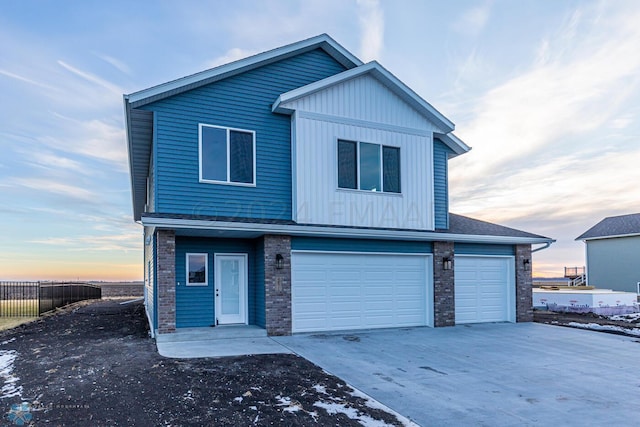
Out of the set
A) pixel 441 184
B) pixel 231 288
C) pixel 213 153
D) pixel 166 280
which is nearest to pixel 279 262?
pixel 231 288

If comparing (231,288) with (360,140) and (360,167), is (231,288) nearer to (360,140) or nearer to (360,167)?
(360,167)

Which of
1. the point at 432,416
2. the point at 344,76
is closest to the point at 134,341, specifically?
the point at 432,416

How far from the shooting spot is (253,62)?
11.5 m

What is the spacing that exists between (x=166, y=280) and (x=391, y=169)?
701 cm

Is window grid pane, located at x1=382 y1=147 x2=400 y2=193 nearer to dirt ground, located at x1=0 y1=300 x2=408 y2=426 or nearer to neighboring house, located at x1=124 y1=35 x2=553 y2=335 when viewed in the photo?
neighboring house, located at x1=124 y1=35 x2=553 y2=335

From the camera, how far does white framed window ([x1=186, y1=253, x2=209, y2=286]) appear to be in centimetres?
1092

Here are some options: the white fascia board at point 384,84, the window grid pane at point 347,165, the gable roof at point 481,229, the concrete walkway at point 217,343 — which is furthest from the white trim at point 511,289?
the concrete walkway at point 217,343

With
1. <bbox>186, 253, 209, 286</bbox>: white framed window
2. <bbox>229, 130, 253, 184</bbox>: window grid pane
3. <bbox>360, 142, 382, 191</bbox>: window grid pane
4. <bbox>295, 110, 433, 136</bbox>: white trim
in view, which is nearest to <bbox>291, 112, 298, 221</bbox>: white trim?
<bbox>295, 110, 433, 136</bbox>: white trim

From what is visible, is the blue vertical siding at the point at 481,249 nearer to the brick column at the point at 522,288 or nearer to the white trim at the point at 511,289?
the white trim at the point at 511,289

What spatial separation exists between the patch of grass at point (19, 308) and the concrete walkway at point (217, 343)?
9756 millimetres

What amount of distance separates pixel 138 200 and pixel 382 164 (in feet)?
39.6

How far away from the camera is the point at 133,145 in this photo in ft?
41.9

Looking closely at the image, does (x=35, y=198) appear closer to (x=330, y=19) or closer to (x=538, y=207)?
(x=330, y=19)

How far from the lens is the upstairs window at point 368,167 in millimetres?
12258
